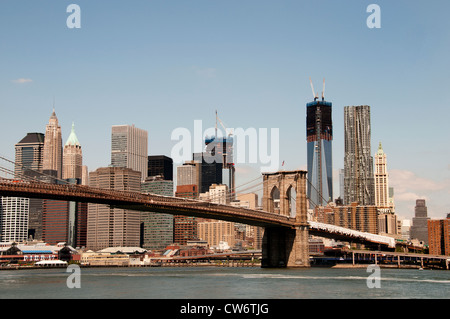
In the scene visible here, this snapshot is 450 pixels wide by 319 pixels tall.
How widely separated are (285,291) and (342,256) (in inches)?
4122

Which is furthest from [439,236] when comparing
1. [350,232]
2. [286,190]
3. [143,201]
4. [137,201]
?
[137,201]

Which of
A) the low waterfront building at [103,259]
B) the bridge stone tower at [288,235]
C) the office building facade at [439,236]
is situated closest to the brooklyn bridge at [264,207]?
the bridge stone tower at [288,235]

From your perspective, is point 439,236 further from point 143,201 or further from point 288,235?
point 143,201

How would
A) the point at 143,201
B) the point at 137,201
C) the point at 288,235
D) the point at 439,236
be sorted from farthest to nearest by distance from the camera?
the point at 439,236 < the point at 288,235 < the point at 143,201 < the point at 137,201

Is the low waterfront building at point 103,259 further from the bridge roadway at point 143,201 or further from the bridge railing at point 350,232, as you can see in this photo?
the bridge roadway at point 143,201

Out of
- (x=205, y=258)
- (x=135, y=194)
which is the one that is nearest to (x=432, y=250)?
(x=205, y=258)

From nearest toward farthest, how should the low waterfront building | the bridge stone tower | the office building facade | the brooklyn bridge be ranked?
the brooklyn bridge → the bridge stone tower → the office building facade → the low waterfront building

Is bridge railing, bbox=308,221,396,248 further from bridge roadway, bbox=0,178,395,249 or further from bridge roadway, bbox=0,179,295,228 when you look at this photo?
bridge roadway, bbox=0,179,295,228

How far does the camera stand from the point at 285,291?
44.7 meters

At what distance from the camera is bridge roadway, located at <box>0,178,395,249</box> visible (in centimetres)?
6041

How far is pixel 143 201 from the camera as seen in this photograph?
70.5m

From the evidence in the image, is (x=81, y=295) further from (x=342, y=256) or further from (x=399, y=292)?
(x=342, y=256)

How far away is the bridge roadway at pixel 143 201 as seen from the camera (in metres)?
60.4

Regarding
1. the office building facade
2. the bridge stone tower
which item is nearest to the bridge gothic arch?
the bridge stone tower
